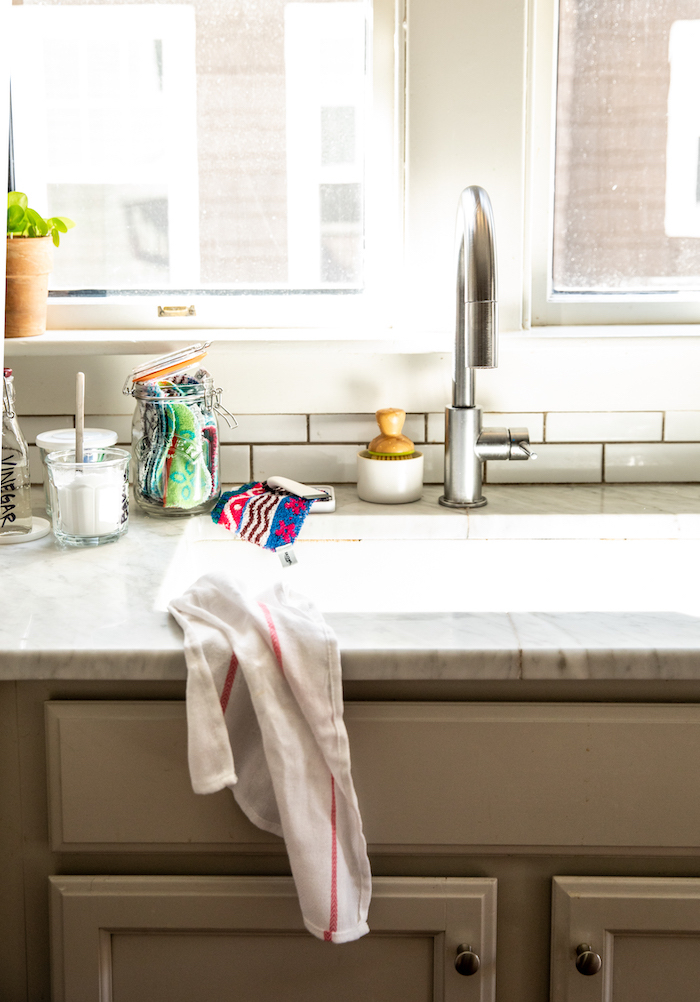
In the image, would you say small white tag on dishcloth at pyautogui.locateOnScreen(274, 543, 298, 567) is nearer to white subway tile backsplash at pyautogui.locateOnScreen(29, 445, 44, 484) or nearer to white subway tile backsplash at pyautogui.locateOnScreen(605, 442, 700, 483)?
white subway tile backsplash at pyautogui.locateOnScreen(29, 445, 44, 484)

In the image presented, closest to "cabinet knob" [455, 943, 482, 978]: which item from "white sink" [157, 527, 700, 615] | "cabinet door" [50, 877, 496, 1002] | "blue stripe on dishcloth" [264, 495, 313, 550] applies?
"cabinet door" [50, 877, 496, 1002]

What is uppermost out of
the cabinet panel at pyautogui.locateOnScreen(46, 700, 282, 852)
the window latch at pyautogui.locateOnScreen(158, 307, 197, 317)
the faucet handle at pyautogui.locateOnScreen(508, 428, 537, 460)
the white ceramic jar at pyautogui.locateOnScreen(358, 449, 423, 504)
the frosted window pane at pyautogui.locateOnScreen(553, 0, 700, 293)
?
the frosted window pane at pyautogui.locateOnScreen(553, 0, 700, 293)

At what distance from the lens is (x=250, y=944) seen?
3.44 feet

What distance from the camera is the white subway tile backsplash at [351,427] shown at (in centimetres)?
161

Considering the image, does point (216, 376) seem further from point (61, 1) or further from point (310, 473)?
point (61, 1)

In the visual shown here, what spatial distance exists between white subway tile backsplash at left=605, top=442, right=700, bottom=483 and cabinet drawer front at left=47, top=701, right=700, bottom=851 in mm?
674

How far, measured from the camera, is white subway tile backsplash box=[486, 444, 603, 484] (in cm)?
162

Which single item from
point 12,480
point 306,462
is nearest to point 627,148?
point 306,462

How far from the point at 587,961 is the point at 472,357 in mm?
731

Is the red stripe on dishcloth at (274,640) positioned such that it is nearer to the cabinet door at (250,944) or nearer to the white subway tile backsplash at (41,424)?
the cabinet door at (250,944)

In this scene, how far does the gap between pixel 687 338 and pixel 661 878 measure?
2.76 ft

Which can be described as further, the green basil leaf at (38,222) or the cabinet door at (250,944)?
the green basil leaf at (38,222)

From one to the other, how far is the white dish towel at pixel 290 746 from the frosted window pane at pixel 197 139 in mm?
831

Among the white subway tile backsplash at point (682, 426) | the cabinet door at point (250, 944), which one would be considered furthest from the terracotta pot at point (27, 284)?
the white subway tile backsplash at point (682, 426)
